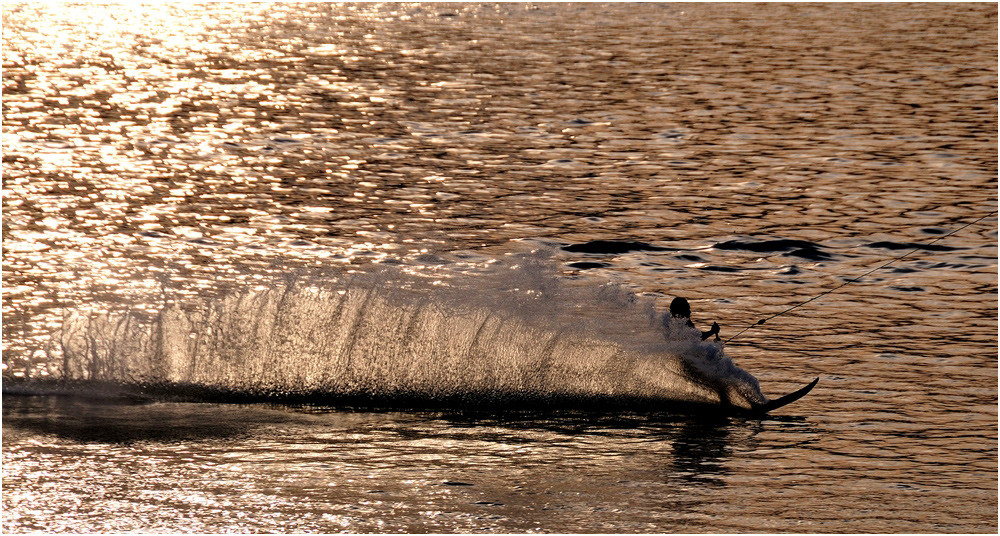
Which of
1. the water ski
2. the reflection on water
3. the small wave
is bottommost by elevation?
the reflection on water

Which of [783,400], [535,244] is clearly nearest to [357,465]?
[783,400]

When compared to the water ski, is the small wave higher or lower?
higher

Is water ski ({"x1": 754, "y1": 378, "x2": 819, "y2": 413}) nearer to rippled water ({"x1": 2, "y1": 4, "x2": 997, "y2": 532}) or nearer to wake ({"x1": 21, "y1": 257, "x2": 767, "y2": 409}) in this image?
wake ({"x1": 21, "y1": 257, "x2": 767, "y2": 409})

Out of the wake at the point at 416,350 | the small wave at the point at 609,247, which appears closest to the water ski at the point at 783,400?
the wake at the point at 416,350

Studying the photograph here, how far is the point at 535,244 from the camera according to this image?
Answer: 74.4 feet

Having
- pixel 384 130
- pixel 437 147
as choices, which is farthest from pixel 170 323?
pixel 384 130

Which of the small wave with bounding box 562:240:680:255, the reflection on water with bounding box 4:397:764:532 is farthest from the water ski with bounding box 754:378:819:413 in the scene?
the small wave with bounding box 562:240:680:255

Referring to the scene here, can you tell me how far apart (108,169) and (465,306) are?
1446cm

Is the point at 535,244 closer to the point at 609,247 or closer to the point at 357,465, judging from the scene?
the point at 609,247

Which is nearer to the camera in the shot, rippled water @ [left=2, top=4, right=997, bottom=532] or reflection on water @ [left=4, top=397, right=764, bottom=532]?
reflection on water @ [left=4, top=397, right=764, bottom=532]

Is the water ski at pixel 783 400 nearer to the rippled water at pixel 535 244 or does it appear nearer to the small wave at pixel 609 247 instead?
the rippled water at pixel 535 244

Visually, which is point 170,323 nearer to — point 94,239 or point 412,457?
point 412,457

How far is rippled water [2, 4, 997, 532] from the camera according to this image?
41.8 feet

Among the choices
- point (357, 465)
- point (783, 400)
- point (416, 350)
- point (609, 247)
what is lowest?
point (357, 465)
